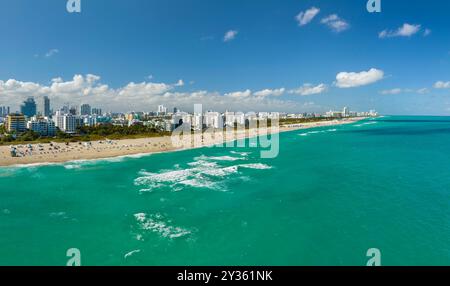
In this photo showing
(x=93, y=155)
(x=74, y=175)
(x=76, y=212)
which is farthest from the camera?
(x=93, y=155)

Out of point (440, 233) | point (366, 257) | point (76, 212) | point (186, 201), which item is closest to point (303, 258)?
point (366, 257)

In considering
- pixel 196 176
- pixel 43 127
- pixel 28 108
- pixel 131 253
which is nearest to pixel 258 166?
pixel 196 176

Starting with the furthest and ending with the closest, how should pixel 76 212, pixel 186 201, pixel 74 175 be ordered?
pixel 74 175 < pixel 186 201 < pixel 76 212

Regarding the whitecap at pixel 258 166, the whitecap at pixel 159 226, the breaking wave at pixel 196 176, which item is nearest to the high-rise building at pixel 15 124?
the breaking wave at pixel 196 176

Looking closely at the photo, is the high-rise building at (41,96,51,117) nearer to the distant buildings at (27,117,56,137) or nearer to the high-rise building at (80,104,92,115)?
the high-rise building at (80,104,92,115)

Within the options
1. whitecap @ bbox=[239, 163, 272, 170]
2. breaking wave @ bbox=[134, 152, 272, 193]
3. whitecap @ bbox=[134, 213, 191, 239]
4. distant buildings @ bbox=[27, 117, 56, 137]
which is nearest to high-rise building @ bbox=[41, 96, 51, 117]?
distant buildings @ bbox=[27, 117, 56, 137]
